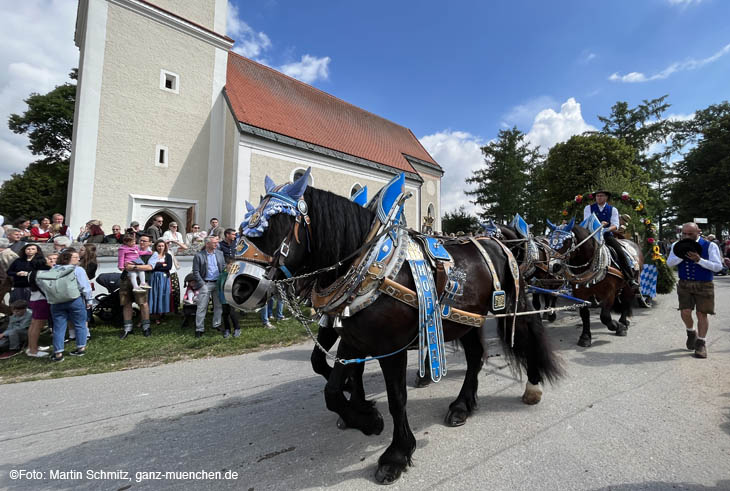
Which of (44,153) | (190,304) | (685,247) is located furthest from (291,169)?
(44,153)

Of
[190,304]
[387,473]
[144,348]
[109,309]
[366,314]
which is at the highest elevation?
[366,314]

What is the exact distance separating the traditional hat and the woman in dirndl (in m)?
8.37

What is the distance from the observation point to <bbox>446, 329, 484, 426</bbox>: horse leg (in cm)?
260

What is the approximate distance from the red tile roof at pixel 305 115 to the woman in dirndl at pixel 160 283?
918cm

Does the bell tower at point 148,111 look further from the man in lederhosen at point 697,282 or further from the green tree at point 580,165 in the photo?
the green tree at point 580,165

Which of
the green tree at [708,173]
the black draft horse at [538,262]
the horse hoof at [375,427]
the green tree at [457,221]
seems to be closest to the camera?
the horse hoof at [375,427]

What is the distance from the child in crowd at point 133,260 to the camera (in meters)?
5.66

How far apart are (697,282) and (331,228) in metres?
5.30

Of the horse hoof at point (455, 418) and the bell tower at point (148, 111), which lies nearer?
the horse hoof at point (455, 418)

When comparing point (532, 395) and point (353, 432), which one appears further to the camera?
point (532, 395)

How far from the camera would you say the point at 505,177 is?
31.5 metres

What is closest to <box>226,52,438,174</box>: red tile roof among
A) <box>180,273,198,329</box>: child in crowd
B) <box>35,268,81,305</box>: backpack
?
<box>180,273,198,329</box>: child in crowd

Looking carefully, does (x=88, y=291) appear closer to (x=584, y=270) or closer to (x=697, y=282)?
(x=584, y=270)

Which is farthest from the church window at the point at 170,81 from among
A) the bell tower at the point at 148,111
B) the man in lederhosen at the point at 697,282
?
the man in lederhosen at the point at 697,282
